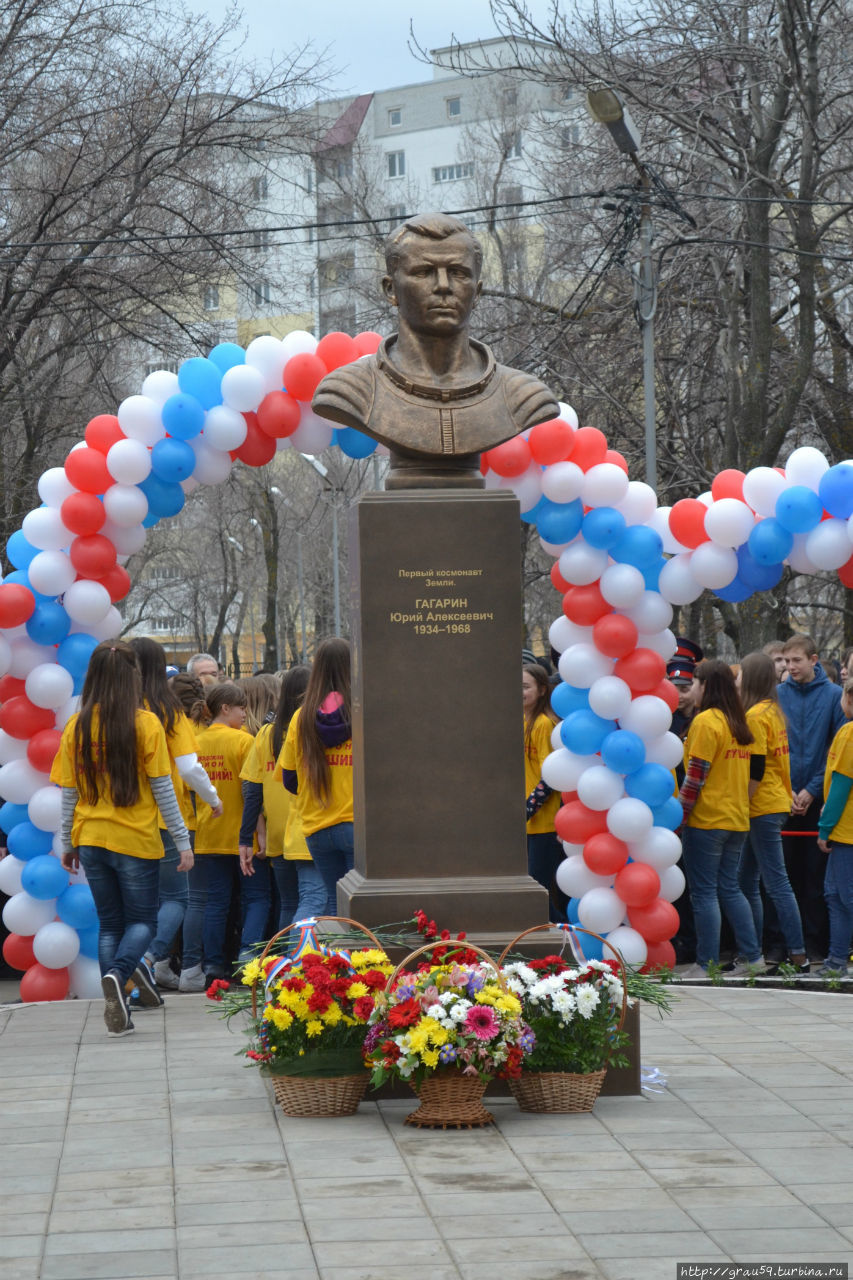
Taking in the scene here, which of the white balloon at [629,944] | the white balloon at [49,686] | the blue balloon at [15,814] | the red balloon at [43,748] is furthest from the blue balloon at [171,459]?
the white balloon at [629,944]

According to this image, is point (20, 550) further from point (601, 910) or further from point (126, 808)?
point (601, 910)

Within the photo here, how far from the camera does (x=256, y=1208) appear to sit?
16.2 ft

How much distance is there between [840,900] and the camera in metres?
9.32

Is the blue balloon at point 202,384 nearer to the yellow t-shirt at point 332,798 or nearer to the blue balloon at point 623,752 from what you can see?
the yellow t-shirt at point 332,798

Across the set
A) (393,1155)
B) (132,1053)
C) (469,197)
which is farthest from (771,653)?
(469,197)

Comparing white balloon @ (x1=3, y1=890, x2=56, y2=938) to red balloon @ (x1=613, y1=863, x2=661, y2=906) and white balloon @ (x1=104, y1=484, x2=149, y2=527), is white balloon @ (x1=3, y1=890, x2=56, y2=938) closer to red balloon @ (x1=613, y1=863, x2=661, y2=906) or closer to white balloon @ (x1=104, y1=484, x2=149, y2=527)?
white balloon @ (x1=104, y1=484, x2=149, y2=527)

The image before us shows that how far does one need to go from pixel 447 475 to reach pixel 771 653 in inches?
172

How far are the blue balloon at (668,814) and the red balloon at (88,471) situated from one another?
3.66m

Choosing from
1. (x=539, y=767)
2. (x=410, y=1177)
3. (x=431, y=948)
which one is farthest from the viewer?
(x=539, y=767)

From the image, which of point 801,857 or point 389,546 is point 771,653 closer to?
point 801,857

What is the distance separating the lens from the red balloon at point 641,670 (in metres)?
9.53

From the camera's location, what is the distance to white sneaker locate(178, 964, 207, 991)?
9.67 meters

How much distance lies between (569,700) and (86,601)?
2.87 meters

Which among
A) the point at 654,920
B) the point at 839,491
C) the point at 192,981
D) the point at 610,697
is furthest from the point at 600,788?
the point at 192,981
